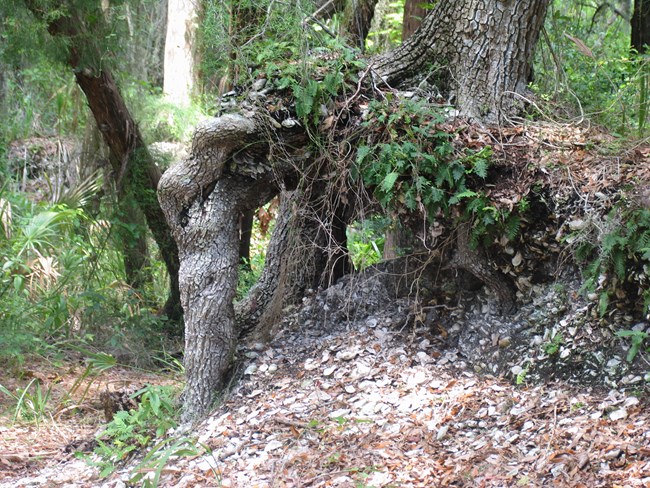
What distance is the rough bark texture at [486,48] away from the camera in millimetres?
4844

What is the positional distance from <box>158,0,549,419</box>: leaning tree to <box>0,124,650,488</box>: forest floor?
1.05 feet

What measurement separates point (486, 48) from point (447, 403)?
237 cm

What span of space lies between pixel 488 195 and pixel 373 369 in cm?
139

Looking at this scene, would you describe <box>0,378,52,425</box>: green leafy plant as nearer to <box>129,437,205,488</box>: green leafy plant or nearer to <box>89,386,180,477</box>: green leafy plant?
<box>89,386,180,477</box>: green leafy plant

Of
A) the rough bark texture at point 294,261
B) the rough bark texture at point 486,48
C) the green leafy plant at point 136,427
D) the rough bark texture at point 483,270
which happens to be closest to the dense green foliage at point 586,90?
the rough bark texture at point 486,48

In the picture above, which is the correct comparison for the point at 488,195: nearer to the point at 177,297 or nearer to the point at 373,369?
the point at 373,369

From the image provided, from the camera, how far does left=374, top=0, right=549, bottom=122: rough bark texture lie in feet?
15.9

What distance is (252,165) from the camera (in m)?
5.04

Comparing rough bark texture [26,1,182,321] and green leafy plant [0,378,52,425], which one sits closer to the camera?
green leafy plant [0,378,52,425]

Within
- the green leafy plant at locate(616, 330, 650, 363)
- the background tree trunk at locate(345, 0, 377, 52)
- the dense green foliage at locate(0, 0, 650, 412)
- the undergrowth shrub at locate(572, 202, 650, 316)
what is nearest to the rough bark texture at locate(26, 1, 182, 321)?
the dense green foliage at locate(0, 0, 650, 412)

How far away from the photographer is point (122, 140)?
7.25 m

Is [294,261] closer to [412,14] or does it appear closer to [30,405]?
[30,405]

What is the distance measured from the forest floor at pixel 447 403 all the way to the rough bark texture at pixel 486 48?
40 cm

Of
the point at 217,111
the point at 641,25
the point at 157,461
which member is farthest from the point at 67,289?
the point at 641,25
